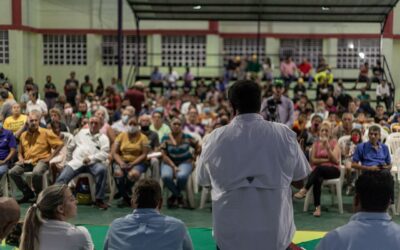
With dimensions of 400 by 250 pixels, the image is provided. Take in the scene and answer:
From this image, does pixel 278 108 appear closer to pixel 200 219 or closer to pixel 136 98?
pixel 200 219

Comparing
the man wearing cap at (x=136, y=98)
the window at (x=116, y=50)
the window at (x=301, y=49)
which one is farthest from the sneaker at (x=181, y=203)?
the window at (x=301, y=49)

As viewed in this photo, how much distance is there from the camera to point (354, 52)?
2041 cm

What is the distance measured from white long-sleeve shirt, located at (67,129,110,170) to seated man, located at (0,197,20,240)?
4896 mm

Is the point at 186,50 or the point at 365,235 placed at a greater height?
the point at 186,50

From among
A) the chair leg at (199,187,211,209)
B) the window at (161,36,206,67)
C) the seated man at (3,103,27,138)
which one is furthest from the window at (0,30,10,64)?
the window at (161,36,206,67)

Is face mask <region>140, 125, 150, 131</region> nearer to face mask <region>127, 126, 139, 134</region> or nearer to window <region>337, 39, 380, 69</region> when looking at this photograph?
face mask <region>127, 126, 139, 134</region>

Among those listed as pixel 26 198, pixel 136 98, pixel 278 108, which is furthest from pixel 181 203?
pixel 136 98

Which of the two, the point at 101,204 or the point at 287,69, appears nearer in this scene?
the point at 101,204

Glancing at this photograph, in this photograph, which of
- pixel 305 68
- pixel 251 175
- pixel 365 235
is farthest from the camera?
pixel 305 68

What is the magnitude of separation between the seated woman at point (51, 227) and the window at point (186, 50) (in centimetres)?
1753

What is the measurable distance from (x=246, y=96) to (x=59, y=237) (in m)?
1.21

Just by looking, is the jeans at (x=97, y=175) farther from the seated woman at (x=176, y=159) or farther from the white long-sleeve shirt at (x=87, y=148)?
the seated woman at (x=176, y=159)

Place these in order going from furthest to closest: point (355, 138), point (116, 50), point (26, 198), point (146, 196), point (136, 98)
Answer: point (116, 50) → point (136, 98) → point (355, 138) → point (26, 198) → point (146, 196)

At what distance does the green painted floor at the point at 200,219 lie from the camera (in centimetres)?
621
